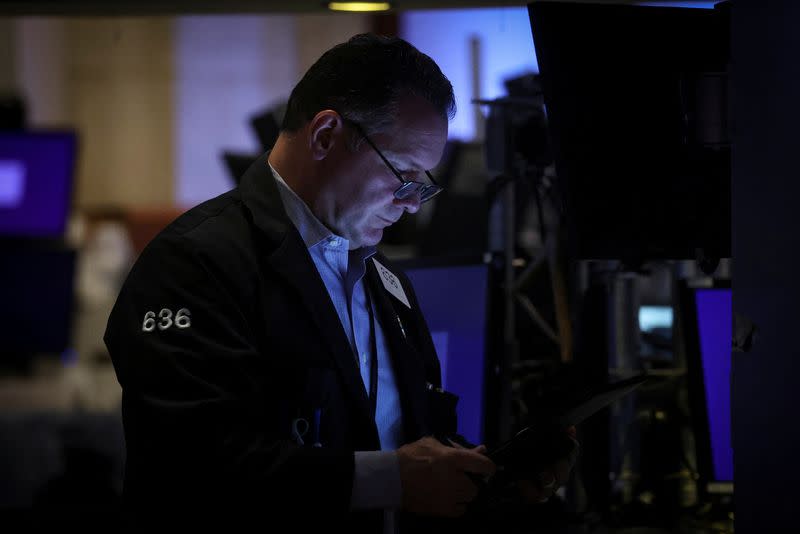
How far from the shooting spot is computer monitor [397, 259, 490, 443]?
1.98 m

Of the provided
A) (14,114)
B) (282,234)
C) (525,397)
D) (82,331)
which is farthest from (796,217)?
(82,331)

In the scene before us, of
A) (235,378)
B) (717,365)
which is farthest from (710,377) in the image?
(235,378)

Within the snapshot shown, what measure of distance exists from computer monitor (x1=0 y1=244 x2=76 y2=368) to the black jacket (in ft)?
10.8

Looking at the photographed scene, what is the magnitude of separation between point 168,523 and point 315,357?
0.29m

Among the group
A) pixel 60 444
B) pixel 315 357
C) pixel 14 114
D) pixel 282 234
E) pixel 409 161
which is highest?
pixel 14 114

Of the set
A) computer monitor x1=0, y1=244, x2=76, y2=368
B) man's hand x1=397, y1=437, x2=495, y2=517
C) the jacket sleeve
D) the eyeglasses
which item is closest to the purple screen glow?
the eyeglasses

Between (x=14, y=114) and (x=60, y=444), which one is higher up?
(x=14, y=114)

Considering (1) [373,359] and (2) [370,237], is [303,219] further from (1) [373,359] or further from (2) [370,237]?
(1) [373,359]

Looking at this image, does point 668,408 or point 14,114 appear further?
point 14,114

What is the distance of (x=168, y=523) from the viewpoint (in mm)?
1280

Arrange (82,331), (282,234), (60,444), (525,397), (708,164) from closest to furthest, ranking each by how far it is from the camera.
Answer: (282,234) → (708,164) → (525,397) → (60,444) → (82,331)

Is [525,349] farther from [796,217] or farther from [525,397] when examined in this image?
[796,217]

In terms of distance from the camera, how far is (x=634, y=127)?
154cm

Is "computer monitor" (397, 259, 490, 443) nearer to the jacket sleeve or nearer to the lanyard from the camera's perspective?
the lanyard
